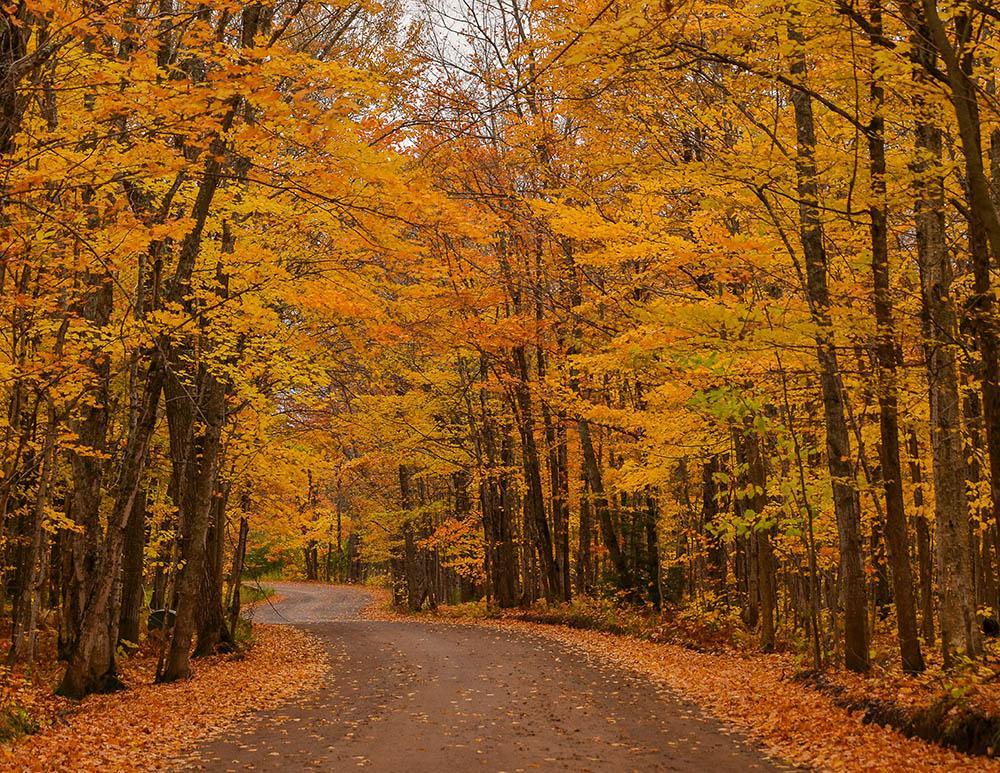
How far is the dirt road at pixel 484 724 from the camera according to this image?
781cm

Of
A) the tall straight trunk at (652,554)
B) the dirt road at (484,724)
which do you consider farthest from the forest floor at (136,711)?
the tall straight trunk at (652,554)

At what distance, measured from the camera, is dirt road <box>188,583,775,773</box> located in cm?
781

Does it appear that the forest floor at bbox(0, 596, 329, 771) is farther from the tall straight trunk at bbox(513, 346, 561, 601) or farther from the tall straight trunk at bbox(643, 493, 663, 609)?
the tall straight trunk at bbox(643, 493, 663, 609)

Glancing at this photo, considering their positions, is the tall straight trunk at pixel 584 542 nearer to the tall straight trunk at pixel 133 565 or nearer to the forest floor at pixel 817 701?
the forest floor at pixel 817 701

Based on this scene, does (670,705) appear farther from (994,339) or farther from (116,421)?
(116,421)

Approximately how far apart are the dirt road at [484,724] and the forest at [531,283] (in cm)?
254

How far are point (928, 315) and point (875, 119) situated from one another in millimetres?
2491

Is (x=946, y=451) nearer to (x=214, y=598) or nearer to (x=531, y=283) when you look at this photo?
(x=531, y=283)

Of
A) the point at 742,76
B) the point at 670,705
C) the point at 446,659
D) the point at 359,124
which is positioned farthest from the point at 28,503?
the point at 742,76

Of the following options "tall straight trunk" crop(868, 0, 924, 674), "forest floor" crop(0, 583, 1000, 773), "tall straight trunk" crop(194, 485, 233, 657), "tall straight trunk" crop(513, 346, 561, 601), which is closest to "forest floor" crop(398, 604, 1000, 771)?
"forest floor" crop(0, 583, 1000, 773)

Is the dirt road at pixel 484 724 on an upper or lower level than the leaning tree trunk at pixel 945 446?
lower

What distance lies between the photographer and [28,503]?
1786cm

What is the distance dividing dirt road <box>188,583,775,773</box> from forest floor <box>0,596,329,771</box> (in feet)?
1.77

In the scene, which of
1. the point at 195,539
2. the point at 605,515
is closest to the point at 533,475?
the point at 605,515
